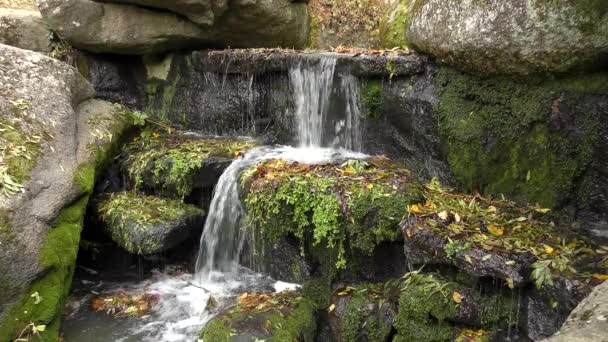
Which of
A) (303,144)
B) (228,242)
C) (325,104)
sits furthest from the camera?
(303,144)

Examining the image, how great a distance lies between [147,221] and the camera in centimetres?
596

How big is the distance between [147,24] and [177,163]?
9.53ft

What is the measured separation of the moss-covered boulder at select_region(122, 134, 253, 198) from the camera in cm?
639

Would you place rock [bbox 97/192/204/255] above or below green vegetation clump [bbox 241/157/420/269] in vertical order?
below

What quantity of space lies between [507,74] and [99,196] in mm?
5405

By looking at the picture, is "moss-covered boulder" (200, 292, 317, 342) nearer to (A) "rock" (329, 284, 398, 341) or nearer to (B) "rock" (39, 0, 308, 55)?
(A) "rock" (329, 284, 398, 341)

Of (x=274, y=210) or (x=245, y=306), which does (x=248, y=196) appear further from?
(x=245, y=306)

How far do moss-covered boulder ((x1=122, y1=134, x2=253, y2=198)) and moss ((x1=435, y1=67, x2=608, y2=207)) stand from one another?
3.02 meters

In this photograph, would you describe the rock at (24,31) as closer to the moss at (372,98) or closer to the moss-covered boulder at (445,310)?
the moss at (372,98)

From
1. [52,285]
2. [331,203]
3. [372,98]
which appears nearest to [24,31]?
[52,285]

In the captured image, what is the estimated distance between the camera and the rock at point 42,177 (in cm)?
480

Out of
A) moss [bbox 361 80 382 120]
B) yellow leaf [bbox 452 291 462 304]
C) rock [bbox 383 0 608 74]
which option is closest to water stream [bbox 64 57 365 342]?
moss [bbox 361 80 382 120]

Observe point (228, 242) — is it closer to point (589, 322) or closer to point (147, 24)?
point (147, 24)

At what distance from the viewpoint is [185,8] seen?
7.50 meters
